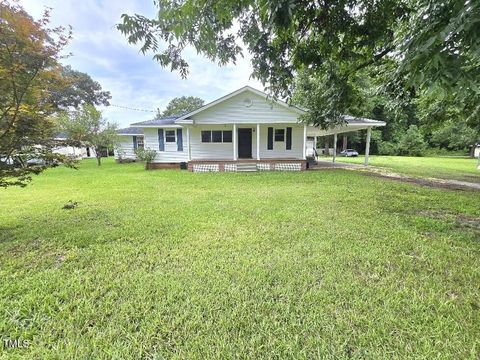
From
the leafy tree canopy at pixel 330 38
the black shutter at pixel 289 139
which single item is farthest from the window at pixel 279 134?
the leafy tree canopy at pixel 330 38

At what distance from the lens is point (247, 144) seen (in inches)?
611

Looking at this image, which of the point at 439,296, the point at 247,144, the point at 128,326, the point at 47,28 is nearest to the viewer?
the point at 128,326

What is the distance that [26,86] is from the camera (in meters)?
3.83

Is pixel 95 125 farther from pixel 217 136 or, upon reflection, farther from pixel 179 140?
pixel 217 136

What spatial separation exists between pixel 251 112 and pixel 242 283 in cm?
1203

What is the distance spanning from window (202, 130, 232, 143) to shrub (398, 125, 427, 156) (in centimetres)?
3196

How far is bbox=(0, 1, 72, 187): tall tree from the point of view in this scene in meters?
3.50

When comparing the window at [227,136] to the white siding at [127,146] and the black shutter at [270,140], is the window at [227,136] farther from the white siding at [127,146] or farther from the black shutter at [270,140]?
the white siding at [127,146]

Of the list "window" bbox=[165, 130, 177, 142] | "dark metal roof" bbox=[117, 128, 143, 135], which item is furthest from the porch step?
"dark metal roof" bbox=[117, 128, 143, 135]

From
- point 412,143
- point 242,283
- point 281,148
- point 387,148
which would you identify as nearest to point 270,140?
point 281,148

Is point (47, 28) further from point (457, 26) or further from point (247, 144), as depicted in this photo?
point (247, 144)

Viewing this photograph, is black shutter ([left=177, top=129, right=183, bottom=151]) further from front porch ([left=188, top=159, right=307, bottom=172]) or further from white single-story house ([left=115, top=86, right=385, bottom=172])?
front porch ([left=188, top=159, right=307, bottom=172])

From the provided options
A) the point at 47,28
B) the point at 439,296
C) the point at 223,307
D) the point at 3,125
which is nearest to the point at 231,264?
the point at 223,307

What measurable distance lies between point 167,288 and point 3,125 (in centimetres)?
383
